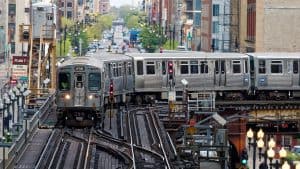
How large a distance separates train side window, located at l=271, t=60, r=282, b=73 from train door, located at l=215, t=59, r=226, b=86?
9.65ft

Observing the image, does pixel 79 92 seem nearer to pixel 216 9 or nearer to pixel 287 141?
pixel 287 141

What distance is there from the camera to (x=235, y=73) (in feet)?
201

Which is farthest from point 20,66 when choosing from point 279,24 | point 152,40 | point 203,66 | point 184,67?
point 152,40

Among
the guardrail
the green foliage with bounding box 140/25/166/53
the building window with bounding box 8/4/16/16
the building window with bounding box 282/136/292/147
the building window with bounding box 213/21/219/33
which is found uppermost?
the building window with bounding box 8/4/16/16

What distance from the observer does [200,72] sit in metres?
61.3

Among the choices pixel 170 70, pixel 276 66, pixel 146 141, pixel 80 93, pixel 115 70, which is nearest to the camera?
pixel 146 141

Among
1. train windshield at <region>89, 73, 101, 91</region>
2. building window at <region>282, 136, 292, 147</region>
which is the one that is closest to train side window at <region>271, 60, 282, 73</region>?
building window at <region>282, 136, 292, 147</region>

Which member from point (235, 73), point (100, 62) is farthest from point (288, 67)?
point (100, 62)

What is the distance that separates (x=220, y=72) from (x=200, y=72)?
3.87 feet

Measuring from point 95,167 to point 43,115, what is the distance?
1528cm

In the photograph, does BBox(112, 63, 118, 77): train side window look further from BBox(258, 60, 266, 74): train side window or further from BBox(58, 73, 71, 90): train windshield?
BBox(258, 60, 266, 74): train side window

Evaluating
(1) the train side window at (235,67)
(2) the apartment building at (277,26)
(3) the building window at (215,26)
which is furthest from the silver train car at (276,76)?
(3) the building window at (215,26)

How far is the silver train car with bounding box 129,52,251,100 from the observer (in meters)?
60.2

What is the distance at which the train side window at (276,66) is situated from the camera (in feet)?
203
